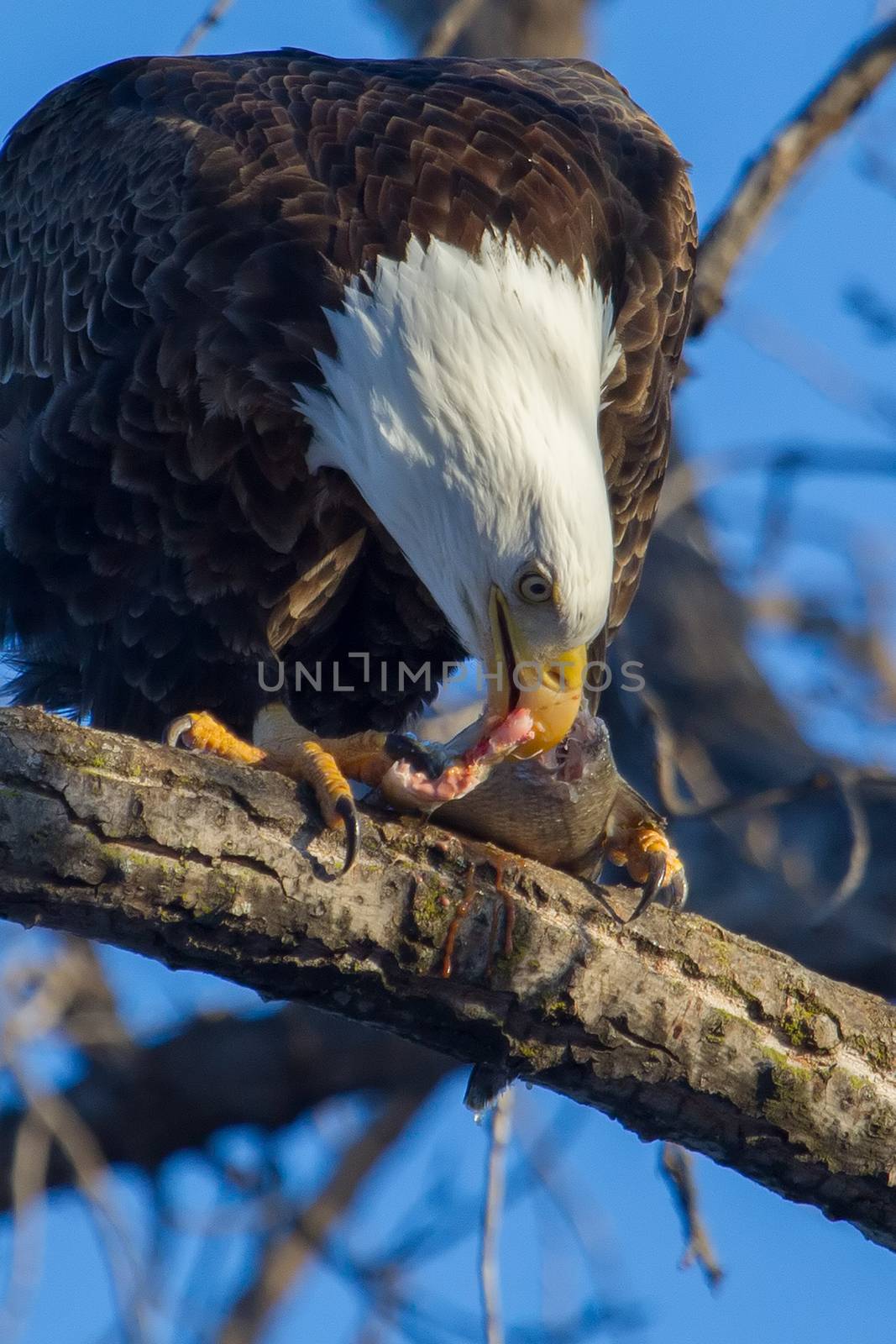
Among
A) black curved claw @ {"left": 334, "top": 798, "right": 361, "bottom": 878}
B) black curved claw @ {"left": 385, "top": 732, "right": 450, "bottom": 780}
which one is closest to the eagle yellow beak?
black curved claw @ {"left": 385, "top": 732, "right": 450, "bottom": 780}

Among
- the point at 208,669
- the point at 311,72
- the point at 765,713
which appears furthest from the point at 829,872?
the point at 311,72

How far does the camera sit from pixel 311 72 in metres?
4.18

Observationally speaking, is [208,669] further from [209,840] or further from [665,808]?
[209,840]

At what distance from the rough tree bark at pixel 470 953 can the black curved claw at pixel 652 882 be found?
28 mm

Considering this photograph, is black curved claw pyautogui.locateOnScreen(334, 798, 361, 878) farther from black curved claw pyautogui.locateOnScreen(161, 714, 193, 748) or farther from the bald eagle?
black curved claw pyautogui.locateOnScreen(161, 714, 193, 748)

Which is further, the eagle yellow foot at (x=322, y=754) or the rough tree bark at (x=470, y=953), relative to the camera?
the eagle yellow foot at (x=322, y=754)

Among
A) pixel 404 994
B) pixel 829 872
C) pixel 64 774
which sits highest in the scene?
pixel 64 774

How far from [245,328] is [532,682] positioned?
1045 millimetres

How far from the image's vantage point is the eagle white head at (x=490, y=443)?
344cm

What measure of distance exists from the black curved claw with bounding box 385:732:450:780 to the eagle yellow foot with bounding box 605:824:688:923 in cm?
48

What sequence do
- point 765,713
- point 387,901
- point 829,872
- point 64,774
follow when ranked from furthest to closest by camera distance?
point 765,713 → point 829,872 → point 387,901 → point 64,774

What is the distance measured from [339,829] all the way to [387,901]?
15 centimetres

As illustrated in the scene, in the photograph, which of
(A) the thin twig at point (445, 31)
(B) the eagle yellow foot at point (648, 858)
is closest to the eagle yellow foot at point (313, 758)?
(B) the eagle yellow foot at point (648, 858)

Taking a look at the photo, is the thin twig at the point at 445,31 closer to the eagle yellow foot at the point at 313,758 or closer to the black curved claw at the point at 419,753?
the eagle yellow foot at the point at 313,758
